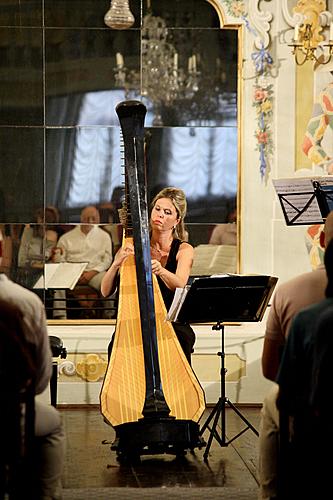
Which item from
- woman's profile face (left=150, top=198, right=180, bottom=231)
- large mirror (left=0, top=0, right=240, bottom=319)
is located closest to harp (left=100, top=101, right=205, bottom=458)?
woman's profile face (left=150, top=198, right=180, bottom=231)

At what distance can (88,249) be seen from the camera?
7.48m

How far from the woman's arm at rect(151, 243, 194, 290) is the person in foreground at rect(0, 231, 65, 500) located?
1901 mm

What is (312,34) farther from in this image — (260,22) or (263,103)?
(263,103)

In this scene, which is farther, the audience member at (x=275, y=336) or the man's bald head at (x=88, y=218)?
the man's bald head at (x=88, y=218)

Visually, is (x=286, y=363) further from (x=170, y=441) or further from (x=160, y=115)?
(x=160, y=115)

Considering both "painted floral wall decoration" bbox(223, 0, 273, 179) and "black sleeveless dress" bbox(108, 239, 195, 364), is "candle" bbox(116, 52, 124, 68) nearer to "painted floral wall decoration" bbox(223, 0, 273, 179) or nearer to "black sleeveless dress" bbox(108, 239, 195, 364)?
"painted floral wall decoration" bbox(223, 0, 273, 179)

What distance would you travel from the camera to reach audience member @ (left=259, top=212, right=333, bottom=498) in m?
4.11

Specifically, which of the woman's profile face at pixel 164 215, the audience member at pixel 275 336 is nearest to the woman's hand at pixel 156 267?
the woman's profile face at pixel 164 215

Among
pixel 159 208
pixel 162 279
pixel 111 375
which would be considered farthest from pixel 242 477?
pixel 159 208

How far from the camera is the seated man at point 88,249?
7469 mm

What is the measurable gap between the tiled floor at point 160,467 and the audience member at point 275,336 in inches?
28.0

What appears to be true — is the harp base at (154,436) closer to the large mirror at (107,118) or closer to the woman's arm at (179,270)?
the woman's arm at (179,270)

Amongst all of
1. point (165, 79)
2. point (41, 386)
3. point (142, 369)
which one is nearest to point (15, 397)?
point (41, 386)

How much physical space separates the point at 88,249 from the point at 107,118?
92 centimetres
